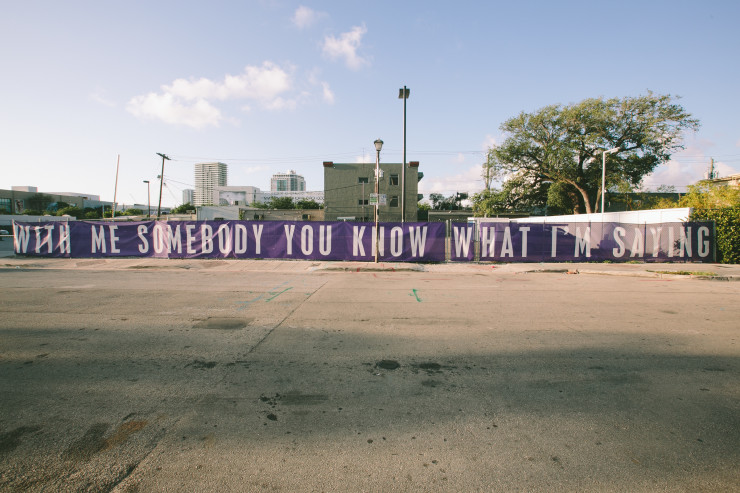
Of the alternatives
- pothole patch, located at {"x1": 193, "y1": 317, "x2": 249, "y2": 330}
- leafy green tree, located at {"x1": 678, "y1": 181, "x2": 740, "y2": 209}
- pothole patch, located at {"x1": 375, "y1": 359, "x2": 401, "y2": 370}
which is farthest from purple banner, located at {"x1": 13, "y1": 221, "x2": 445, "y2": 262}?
leafy green tree, located at {"x1": 678, "y1": 181, "x2": 740, "y2": 209}

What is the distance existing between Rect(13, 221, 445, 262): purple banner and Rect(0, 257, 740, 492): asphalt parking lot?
8380 millimetres

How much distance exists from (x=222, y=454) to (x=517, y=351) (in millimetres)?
3815

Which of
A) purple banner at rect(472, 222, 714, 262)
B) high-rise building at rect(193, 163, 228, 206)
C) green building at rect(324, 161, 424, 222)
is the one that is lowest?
purple banner at rect(472, 222, 714, 262)

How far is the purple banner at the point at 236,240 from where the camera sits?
16.0 meters

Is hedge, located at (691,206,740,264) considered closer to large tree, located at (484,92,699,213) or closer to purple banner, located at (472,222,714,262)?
purple banner, located at (472,222,714,262)

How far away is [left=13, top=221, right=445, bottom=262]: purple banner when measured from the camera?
16047mm

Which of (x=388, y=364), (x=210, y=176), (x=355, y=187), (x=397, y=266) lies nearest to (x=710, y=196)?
(x=397, y=266)

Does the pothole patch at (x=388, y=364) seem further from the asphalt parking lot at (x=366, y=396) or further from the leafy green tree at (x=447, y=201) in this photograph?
the leafy green tree at (x=447, y=201)

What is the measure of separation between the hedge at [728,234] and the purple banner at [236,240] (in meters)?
12.3

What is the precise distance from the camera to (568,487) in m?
2.34

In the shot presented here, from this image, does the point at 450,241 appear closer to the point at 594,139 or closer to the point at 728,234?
the point at 728,234

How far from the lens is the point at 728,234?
614 inches

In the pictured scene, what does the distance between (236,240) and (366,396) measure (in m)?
14.4

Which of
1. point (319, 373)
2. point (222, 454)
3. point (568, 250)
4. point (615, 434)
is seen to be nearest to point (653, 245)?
point (568, 250)
